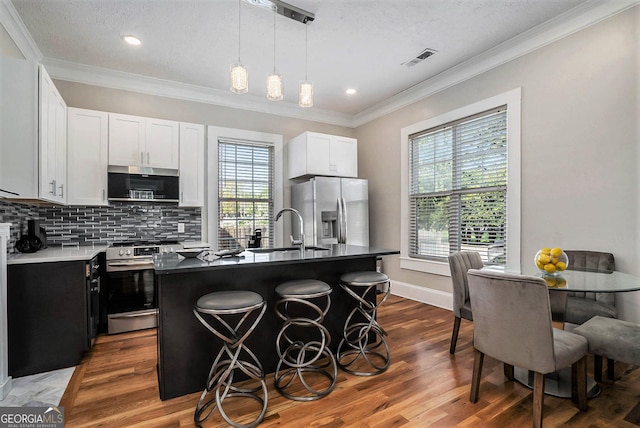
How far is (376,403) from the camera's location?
2023 mm

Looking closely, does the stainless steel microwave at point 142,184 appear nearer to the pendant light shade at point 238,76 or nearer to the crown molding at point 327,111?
the crown molding at point 327,111

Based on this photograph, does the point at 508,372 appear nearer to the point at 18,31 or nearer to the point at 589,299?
the point at 589,299

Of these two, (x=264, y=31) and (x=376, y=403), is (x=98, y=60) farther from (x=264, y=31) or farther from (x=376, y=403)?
(x=376, y=403)

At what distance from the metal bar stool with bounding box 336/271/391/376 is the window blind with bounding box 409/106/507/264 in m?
1.66

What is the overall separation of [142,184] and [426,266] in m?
3.75

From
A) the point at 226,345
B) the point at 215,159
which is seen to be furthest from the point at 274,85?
the point at 215,159

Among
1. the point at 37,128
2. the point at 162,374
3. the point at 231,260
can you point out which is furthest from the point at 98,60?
the point at 162,374

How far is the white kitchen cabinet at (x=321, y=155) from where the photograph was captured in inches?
180

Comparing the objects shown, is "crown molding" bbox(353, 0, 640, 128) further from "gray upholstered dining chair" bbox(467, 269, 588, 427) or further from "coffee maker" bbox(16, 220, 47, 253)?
"coffee maker" bbox(16, 220, 47, 253)

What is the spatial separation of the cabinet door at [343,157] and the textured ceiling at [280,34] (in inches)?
39.5

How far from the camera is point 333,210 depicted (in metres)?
4.54

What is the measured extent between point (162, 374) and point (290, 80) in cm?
355

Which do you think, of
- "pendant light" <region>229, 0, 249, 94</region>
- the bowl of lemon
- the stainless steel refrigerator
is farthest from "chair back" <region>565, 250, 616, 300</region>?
"pendant light" <region>229, 0, 249, 94</region>

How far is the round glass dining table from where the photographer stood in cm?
187
